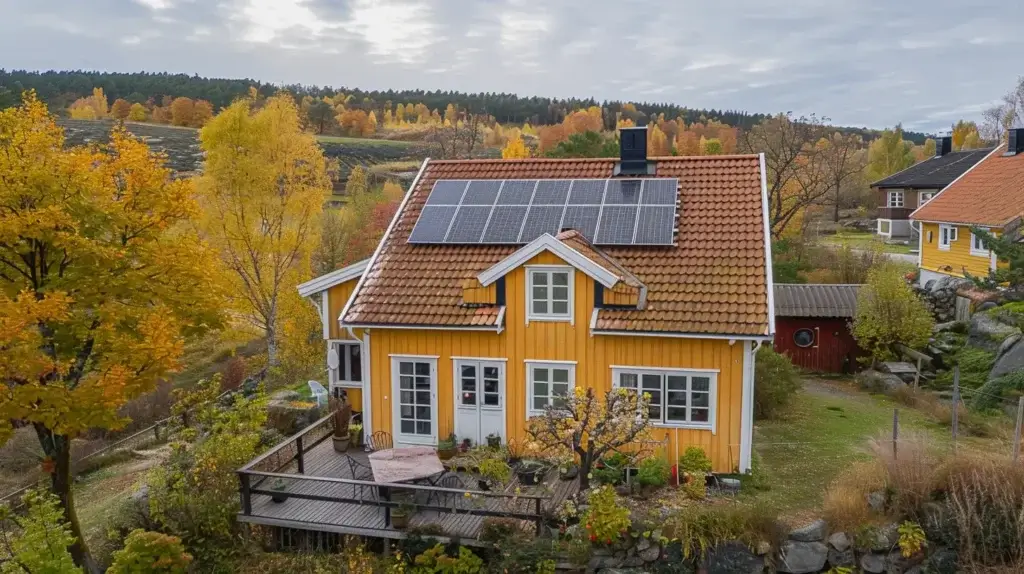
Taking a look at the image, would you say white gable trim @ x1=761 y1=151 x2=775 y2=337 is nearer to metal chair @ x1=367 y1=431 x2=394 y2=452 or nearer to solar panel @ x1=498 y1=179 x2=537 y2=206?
solar panel @ x1=498 y1=179 x2=537 y2=206

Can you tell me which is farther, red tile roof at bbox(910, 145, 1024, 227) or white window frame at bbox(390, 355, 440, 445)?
red tile roof at bbox(910, 145, 1024, 227)

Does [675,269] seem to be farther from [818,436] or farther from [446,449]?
[446,449]

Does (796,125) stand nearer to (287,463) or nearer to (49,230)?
(287,463)

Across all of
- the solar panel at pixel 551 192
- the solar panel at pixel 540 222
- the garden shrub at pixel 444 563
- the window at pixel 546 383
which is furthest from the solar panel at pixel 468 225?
the garden shrub at pixel 444 563

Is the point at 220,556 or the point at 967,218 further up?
the point at 967,218

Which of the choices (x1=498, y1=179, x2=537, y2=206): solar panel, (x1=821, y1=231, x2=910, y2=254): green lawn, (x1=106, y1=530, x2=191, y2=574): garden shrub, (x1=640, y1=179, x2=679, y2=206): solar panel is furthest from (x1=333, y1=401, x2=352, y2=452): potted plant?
(x1=821, y1=231, x2=910, y2=254): green lawn

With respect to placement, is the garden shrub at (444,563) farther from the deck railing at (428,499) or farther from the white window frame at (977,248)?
the white window frame at (977,248)

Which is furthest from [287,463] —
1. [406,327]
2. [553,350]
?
[553,350]
